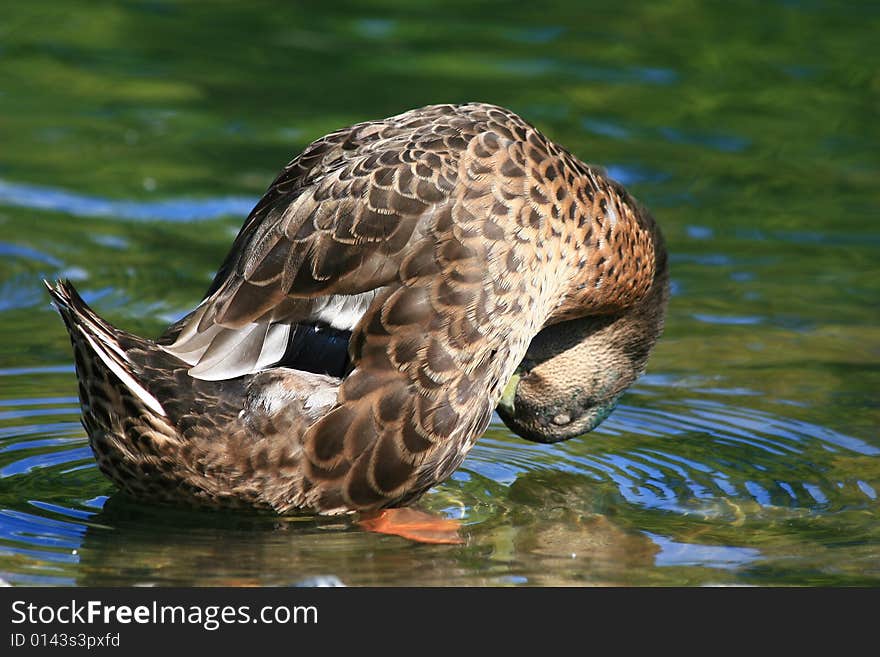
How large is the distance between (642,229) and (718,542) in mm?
1379

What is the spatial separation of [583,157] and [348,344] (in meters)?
5.63

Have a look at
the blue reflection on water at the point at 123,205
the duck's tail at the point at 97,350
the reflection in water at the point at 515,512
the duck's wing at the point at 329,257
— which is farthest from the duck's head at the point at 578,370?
the blue reflection on water at the point at 123,205

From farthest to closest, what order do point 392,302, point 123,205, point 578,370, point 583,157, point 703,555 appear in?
1. point 583,157
2. point 123,205
3. point 578,370
4. point 703,555
5. point 392,302

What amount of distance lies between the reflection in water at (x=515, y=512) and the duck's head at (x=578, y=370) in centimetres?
20

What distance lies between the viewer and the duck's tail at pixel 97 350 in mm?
5410

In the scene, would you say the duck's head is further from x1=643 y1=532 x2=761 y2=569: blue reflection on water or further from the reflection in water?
x1=643 y1=532 x2=761 y2=569: blue reflection on water

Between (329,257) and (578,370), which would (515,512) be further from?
(329,257)

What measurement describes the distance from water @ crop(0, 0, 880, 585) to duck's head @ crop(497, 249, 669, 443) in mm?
207

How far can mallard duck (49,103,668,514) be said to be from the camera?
18.2 ft

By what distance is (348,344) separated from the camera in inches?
221

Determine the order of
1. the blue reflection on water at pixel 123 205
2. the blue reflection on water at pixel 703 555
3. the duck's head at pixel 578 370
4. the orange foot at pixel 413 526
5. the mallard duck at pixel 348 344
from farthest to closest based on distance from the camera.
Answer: the blue reflection on water at pixel 123 205
the duck's head at pixel 578 370
the orange foot at pixel 413 526
the blue reflection on water at pixel 703 555
the mallard duck at pixel 348 344

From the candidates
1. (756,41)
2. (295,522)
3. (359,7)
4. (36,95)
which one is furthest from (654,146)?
(295,522)

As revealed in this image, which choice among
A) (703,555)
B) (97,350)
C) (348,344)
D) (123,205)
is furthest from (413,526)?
(123,205)

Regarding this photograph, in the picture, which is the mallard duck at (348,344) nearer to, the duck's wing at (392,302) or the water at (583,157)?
the duck's wing at (392,302)
